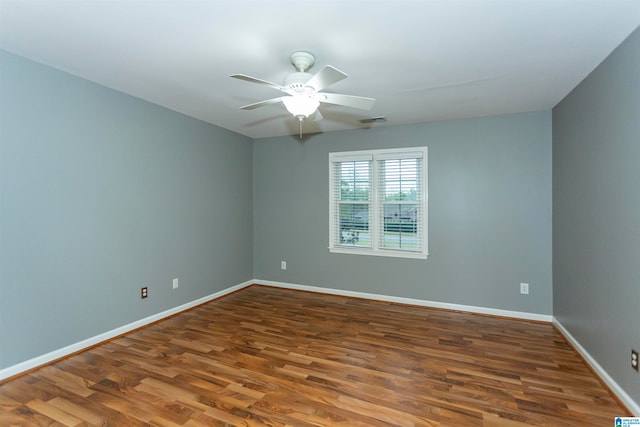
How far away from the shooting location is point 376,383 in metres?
2.35

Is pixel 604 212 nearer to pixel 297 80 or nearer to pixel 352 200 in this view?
pixel 297 80

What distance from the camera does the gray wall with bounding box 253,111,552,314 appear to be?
Result: 12.0 ft

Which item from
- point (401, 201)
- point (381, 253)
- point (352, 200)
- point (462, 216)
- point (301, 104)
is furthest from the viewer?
point (352, 200)

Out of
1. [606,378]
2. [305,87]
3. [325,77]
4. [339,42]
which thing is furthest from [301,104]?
[606,378]

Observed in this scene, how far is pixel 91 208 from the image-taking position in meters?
2.92

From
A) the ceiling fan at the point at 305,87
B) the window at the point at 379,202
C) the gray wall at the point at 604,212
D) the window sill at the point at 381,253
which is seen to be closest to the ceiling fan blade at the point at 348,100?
the ceiling fan at the point at 305,87

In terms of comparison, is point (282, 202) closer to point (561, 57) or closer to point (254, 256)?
point (254, 256)

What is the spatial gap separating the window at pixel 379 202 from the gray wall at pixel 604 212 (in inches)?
59.5

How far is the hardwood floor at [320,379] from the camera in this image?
6.50ft

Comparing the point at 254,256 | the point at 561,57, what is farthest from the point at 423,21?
the point at 254,256

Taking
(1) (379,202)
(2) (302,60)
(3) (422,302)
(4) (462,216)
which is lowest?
(3) (422,302)

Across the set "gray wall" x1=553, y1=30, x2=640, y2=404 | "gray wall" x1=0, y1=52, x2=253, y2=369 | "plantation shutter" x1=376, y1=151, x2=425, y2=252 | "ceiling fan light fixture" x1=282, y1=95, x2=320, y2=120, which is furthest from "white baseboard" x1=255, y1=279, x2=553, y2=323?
"ceiling fan light fixture" x1=282, y1=95, x2=320, y2=120

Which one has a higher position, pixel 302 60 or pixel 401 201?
pixel 302 60

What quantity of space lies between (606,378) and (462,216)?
2.05m
